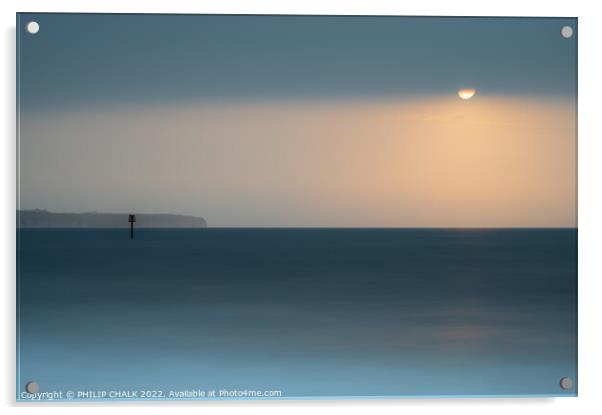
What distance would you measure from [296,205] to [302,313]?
0.55 meters

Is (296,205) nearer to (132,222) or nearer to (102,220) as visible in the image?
(132,222)

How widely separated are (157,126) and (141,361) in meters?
1.18

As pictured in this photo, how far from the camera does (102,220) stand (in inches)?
181

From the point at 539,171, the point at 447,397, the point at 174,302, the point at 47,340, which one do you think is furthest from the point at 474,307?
the point at 47,340

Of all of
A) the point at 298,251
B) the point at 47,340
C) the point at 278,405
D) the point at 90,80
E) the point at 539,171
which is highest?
the point at 90,80

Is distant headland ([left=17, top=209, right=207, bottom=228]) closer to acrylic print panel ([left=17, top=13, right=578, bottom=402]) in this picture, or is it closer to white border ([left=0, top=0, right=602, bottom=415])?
acrylic print panel ([left=17, top=13, right=578, bottom=402])

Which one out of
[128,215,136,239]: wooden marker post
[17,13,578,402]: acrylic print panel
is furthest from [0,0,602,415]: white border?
[128,215,136,239]: wooden marker post

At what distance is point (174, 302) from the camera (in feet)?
15.1
